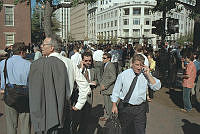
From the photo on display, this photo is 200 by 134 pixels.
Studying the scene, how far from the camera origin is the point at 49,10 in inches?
386

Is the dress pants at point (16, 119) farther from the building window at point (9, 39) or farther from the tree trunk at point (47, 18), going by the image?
the building window at point (9, 39)

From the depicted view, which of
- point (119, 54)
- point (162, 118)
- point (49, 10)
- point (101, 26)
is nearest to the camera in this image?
point (162, 118)

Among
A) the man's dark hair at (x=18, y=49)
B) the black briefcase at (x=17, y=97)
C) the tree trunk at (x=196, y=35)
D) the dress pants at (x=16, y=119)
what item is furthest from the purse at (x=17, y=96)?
the tree trunk at (x=196, y=35)

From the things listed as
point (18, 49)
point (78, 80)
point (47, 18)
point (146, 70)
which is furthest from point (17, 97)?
point (47, 18)

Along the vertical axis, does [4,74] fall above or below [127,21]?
below

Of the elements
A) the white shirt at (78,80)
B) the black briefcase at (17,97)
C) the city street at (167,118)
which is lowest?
the city street at (167,118)

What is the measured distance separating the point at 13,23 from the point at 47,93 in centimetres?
3381

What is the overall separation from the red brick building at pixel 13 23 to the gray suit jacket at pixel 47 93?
106 feet

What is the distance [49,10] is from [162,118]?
20.7 feet

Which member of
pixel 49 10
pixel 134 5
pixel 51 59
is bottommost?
pixel 51 59

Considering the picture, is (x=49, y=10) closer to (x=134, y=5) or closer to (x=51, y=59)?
(x=51, y=59)

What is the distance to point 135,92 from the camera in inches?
154

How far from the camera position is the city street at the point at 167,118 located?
18.7ft

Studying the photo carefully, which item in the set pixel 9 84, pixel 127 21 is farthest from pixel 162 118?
pixel 127 21
